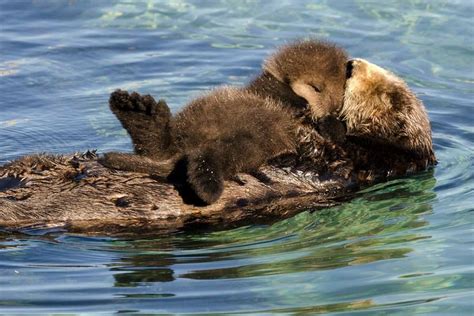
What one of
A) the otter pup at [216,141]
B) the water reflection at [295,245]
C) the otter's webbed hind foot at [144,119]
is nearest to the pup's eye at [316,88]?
the otter pup at [216,141]

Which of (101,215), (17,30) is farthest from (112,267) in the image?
(17,30)

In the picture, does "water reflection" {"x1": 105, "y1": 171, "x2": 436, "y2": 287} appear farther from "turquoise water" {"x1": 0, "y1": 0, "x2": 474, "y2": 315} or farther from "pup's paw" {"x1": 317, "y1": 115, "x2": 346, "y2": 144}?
"pup's paw" {"x1": 317, "y1": 115, "x2": 346, "y2": 144}

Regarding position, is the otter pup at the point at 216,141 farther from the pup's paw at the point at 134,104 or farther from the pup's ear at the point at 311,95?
the pup's ear at the point at 311,95

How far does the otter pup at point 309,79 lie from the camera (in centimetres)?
601

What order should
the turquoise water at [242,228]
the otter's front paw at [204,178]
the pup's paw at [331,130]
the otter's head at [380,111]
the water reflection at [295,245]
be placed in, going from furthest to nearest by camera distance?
the otter's head at [380,111], the pup's paw at [331,130], the otter's front paw at [204,178], the water reflection at [295,245], the turquoise water at [242,228]

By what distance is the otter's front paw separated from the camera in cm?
504

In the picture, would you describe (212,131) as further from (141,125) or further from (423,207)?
(423,207)

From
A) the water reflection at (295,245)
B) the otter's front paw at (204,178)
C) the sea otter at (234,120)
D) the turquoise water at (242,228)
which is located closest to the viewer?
the turquoise water at (242,228)

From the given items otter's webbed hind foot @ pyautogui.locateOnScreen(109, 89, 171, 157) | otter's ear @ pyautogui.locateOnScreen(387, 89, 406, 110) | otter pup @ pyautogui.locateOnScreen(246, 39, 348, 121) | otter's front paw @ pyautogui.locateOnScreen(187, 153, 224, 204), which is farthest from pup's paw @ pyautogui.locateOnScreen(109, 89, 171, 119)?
otter's ear @ pyautogui.locateOnScreen(387, 89, 406, 110)

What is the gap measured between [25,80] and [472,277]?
4.88 m

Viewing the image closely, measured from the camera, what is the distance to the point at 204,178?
5051 mm

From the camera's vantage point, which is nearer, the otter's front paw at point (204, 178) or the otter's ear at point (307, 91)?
the otter's front paw at point (204, 178)

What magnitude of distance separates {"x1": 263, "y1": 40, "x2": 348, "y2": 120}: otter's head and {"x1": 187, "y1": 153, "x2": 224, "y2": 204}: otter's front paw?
3.58ft

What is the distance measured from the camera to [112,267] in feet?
15.9
